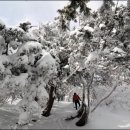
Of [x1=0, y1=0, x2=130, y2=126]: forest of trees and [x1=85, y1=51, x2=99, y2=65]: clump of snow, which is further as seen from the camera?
[x1=85, y1=51, x2=99, y2=65]: clump of snow

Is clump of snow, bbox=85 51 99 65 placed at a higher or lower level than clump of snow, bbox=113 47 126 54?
lower

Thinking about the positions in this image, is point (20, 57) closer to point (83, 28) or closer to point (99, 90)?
point (83, 28)

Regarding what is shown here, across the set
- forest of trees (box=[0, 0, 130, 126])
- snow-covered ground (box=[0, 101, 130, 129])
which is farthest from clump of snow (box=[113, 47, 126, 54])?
snow-covered ground (box=[0, 101, 130, 129])

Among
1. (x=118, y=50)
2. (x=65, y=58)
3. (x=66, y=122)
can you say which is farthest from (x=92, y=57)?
(x=66, y=122)

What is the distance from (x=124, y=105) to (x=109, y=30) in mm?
10446

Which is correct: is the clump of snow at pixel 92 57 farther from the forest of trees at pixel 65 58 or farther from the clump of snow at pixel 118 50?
the clump of snow at pixel 118 50

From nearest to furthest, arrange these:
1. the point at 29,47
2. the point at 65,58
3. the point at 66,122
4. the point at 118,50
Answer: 1. the point at 29,47
2. the point at 118,50
3. the point at 66,122
4. the point at 65,58

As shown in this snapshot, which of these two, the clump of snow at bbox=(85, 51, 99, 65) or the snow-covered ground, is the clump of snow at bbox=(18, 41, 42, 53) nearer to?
the clump of snow at bbox=(85, 51, 99, 65)

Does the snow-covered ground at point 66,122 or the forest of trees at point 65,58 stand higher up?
the forest of trees at point 65,58

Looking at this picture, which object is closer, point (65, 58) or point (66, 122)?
point (66, 122)

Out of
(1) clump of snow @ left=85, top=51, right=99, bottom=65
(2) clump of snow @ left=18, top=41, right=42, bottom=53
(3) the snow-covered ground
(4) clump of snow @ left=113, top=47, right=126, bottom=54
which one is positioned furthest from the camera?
(3) the snow-covered ground

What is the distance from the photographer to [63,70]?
1024 inches

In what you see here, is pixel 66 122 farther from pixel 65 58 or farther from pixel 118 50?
pixel 118 50

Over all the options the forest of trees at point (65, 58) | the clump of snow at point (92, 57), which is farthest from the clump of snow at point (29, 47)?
the clump of snow at point (92, 57)
